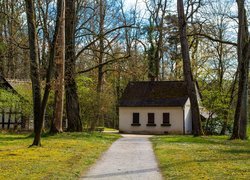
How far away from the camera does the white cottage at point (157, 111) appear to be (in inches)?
1677

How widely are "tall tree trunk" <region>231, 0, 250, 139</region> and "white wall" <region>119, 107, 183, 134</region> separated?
14.9m

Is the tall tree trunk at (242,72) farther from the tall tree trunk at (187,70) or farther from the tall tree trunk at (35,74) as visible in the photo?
the tall tree trunk at (35,74)

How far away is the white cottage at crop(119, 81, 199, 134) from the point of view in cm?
4260

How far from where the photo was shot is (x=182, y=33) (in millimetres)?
29266

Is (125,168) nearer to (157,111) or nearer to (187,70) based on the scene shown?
(187,70)

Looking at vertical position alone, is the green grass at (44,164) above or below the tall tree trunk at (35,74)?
below

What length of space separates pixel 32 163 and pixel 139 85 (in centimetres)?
3526

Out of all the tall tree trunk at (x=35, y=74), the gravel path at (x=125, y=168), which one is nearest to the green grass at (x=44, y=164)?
the gravel path at (x=125, y=168)

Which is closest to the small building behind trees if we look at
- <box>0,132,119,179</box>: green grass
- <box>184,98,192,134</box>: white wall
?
<box>184,98,192,134</box>: white wall

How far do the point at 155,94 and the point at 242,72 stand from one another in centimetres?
2013

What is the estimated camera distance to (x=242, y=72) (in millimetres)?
25359

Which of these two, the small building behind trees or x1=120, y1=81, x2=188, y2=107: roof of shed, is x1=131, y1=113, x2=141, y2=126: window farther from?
the small building behind trees

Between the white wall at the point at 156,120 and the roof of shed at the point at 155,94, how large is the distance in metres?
0.44

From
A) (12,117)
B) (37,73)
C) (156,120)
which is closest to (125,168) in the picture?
(37,73)
